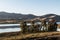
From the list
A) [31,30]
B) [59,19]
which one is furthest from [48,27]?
[59,19]

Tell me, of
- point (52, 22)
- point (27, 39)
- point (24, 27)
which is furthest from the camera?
point (52, 22)

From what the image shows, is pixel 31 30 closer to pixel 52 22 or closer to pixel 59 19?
pixel 52 22

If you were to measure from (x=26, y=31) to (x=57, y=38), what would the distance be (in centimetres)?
686

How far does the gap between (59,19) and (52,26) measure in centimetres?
11938

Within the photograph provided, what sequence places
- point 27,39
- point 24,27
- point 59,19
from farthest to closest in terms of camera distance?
point 59,19 < point 24,27 < point 27,39

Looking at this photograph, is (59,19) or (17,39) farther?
(59,19)

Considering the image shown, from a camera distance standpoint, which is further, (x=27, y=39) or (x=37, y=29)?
(x=37, y=29)

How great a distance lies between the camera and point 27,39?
16.9 metres

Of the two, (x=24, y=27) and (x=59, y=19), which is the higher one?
(x=24, y=27)

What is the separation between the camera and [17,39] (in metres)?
17.2

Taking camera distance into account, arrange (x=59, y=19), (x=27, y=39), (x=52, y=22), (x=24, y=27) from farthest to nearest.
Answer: (x=59, y=19), (x=52, y=22), (x=24, y=27), (x=27, y=39)

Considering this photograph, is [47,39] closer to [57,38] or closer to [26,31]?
[57,38]

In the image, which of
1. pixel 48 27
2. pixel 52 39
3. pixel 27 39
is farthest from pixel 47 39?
pixel 48 27

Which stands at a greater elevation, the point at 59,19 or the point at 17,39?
the point at 17,39
